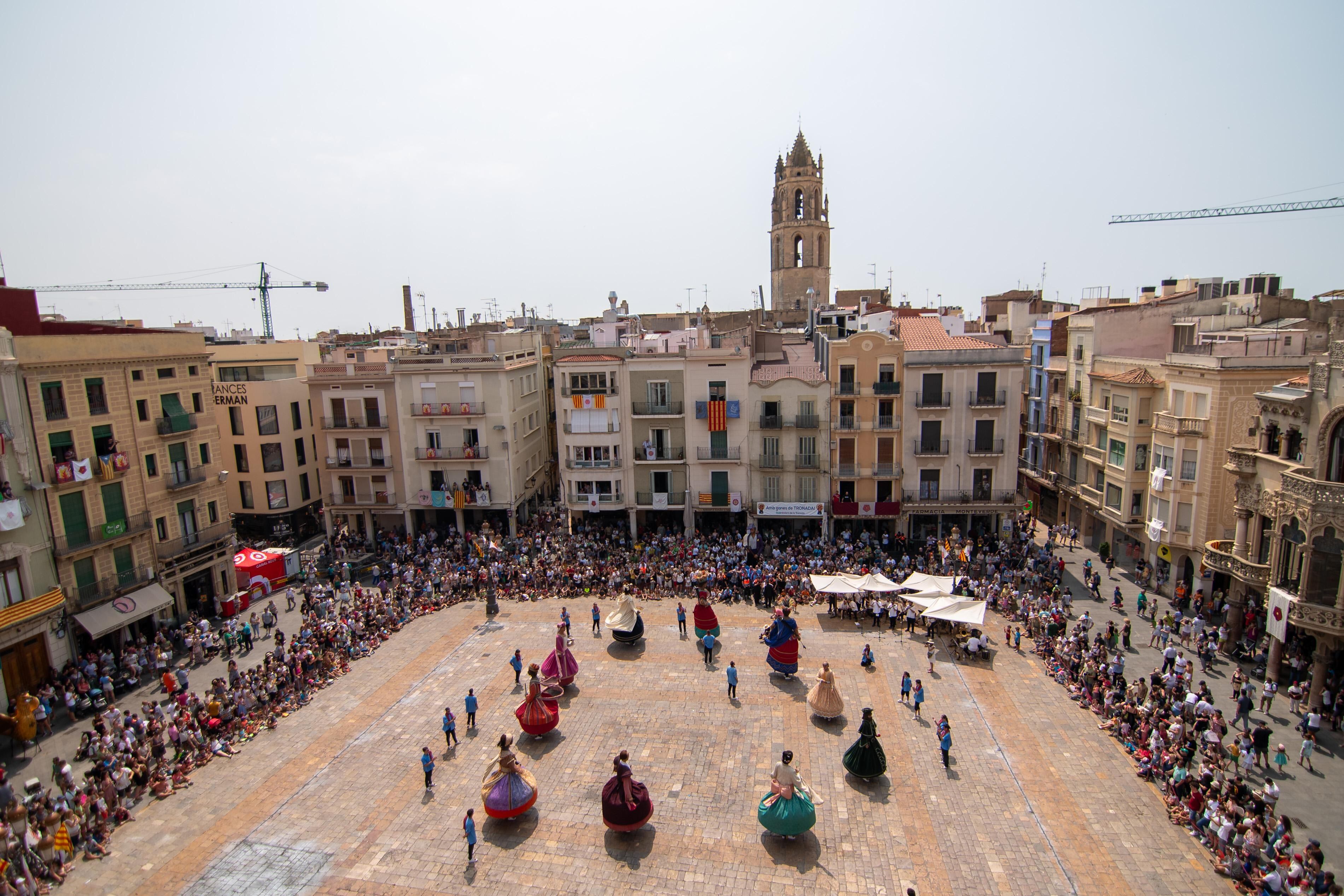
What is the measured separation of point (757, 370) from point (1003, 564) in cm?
1607

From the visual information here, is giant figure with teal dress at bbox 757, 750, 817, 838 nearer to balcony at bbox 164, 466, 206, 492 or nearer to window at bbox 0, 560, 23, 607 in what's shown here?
window at bbox 0, 560, 23, 607

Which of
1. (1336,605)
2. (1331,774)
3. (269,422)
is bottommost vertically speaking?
(1331,774)

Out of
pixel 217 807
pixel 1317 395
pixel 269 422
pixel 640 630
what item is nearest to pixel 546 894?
pixel 217 807

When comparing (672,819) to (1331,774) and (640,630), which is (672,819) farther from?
(1331,774)

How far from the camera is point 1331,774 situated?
68.3 ft

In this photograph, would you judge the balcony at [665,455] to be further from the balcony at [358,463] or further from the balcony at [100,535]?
the balcony at [100,535]

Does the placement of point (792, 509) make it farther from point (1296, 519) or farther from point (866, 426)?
point (1296, 519)

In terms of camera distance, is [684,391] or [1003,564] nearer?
[1003,564]

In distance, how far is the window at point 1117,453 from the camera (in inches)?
1463

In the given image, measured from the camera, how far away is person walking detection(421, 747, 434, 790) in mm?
20703

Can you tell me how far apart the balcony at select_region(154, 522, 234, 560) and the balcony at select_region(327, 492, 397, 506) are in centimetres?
739

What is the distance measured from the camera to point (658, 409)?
1612 inches

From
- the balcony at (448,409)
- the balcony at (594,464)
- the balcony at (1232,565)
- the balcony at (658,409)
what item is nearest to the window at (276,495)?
the balcony at (448,409)

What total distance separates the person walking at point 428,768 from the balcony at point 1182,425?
32451 mm
